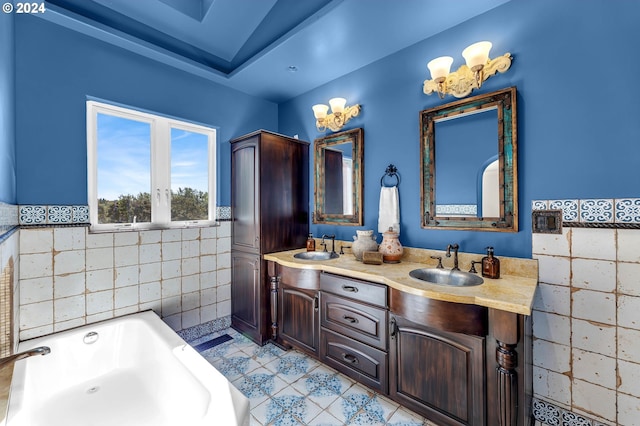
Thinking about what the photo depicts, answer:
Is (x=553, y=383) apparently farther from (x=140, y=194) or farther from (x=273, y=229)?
(x=140, y=194)

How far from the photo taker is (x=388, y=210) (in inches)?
86.6

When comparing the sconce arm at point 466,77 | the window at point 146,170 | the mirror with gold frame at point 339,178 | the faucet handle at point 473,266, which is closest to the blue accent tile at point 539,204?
the faucet handle at point 473,266

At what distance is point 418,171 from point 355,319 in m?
1.20

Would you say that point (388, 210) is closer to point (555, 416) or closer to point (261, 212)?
point (261, 212)

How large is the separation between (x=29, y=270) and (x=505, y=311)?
277 centimetres

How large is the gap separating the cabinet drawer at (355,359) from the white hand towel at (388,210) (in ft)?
2.95

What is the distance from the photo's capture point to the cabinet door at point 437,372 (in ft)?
4.40

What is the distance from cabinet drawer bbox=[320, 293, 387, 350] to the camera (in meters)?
1.67

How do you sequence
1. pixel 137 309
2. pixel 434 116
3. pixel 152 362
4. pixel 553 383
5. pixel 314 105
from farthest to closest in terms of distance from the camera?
pixel 314 105 → pixel 137 309 → pixel 434 116 → pixel 152 362 → pixel 553 383

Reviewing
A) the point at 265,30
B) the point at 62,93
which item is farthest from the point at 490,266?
the point at 62,93

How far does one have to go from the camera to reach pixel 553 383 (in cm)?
151

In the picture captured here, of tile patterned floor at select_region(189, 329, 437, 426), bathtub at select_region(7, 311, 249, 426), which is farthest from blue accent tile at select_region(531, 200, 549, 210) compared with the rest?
bathtub at select_region(7, 311, 249, 426)

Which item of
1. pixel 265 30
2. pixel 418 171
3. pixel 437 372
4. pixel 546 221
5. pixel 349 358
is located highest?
pixel 265 30

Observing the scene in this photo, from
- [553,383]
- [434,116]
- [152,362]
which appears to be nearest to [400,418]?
[553,383]
